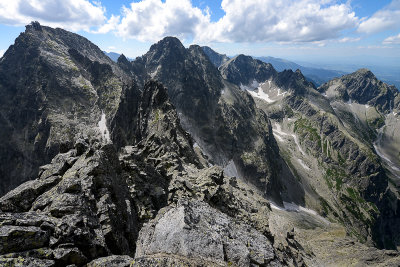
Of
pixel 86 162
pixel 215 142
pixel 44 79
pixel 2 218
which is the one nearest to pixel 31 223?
pixel 2 218

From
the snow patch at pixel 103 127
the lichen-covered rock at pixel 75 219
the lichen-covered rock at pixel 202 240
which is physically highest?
the snow patch at pixel 103 127

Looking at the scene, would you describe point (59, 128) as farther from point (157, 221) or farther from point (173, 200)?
point (157, 221)

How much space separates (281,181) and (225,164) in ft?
172

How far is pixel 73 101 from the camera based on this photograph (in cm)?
15575

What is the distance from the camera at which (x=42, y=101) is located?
14775 cm

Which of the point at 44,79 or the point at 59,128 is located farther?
the point at 44,79

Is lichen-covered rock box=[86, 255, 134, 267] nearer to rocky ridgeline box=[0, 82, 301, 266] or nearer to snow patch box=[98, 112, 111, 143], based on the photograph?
rocky ridgeline box=[0, 82, 301, 266]

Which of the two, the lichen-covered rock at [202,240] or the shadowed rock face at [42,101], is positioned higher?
the shadowed rock face at [42,101]

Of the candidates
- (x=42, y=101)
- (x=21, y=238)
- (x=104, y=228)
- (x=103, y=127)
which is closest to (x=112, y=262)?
(x=21, y=238)

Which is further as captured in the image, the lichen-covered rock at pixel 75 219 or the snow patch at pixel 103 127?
the snow patch at pixel 103 127

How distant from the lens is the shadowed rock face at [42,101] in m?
126

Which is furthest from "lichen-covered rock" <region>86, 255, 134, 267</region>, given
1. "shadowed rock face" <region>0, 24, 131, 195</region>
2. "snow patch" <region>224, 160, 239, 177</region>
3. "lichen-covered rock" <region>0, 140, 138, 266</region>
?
"snow patch" <region>224, 160, 239, 177</region>

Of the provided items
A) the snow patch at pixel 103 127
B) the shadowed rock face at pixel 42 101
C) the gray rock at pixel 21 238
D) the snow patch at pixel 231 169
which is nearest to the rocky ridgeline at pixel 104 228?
the gray rock at pixel 21 238

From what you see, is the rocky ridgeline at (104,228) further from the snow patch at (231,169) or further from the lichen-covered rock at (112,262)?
the snow patch at (231,169)
